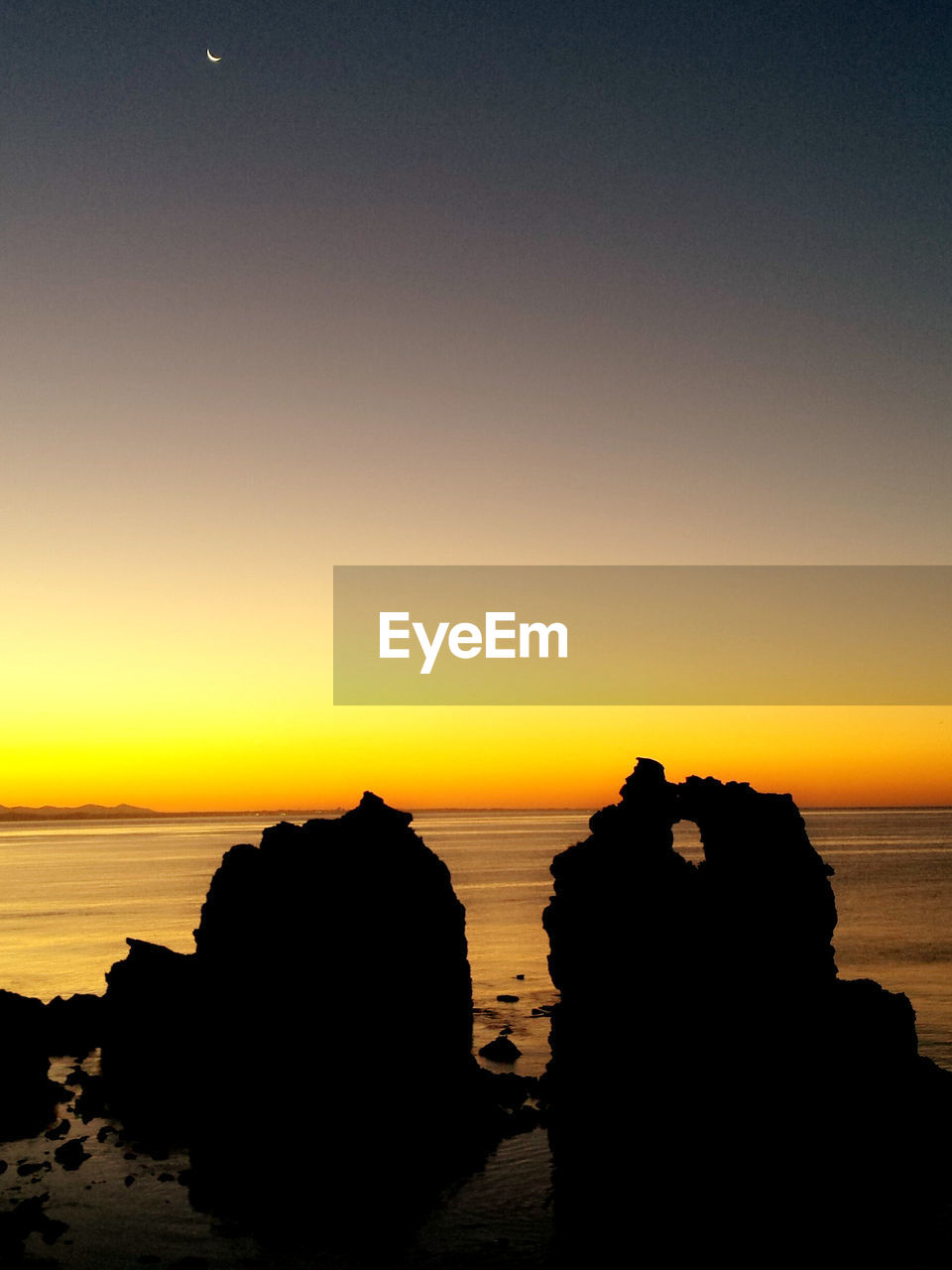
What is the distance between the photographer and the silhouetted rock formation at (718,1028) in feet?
99.3

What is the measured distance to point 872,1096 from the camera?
32.9 meters

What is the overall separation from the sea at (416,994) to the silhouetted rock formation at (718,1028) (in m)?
3.72

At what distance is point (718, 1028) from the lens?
3416cm

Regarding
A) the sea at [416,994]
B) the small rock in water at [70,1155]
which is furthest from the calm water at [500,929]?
the small rock in water at [70,1155]

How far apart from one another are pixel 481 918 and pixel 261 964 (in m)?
64.4

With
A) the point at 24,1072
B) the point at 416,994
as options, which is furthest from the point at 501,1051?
the point at 24,1072

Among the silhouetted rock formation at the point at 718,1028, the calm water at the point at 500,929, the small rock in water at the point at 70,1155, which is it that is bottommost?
the calm water at the point at 500,929

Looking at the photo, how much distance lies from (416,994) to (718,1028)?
1155cm

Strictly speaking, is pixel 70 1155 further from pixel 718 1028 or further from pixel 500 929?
pixel 500 929

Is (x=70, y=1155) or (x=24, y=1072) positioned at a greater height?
(x=24, y=1072)

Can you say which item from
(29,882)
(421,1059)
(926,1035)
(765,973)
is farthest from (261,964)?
(29,882)

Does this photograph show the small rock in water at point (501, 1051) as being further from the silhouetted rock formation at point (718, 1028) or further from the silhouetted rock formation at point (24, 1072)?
the silhouetted rock formation at point (24, 1072)

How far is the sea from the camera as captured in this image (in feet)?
83.5

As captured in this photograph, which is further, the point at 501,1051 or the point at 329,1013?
the point at 501,1051
